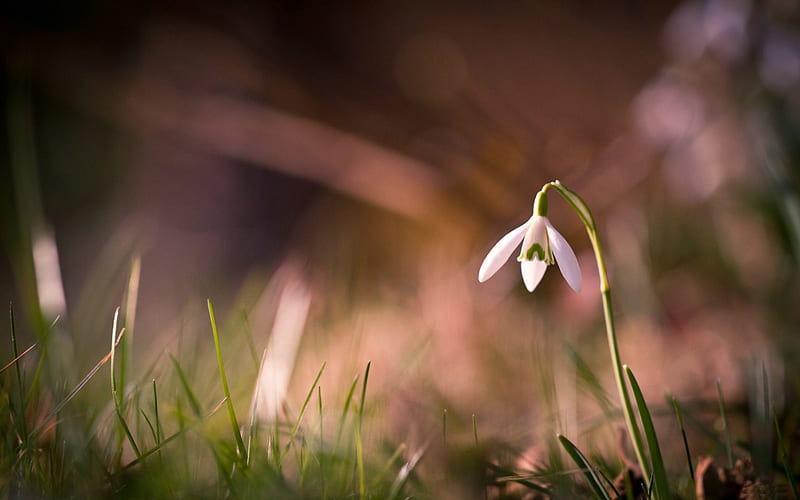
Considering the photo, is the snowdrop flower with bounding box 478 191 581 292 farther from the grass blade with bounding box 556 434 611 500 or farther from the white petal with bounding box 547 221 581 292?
the grass blade with bounding box 556 434 611 500

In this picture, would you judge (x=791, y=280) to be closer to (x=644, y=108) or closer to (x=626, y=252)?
(x=626, y=252)

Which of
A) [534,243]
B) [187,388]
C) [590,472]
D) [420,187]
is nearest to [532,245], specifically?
[534,243]

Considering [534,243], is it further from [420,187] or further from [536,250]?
[420,187]

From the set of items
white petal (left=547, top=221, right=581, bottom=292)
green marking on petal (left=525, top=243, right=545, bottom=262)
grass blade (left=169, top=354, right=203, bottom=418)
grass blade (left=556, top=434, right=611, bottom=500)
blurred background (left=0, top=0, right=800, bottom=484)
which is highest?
blurred background (left=0, top=0, right=800, bottom=484)

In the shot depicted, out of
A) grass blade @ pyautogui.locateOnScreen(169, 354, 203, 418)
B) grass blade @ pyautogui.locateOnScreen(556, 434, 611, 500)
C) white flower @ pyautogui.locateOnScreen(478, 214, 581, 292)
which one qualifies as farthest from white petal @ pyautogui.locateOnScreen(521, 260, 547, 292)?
grass blade @ pyautogui.locateOnScreen(169, 354, 203, 418)

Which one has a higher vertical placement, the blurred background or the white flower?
the blurred background
